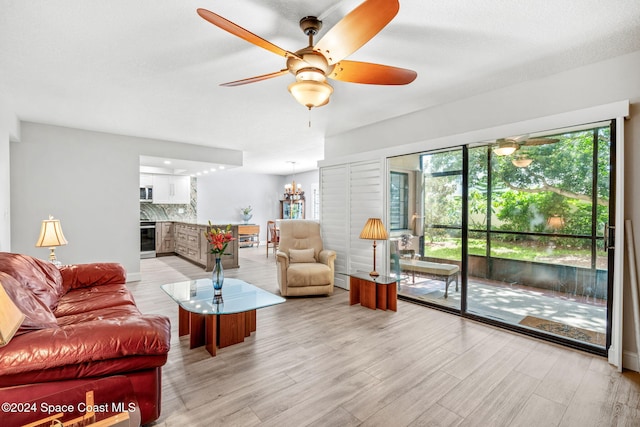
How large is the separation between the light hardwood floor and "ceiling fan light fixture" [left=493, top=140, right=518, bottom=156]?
1.91 metres

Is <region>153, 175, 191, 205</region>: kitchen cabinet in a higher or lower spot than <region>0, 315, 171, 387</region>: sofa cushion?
higher

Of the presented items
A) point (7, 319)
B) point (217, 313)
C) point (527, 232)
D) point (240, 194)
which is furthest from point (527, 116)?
point (240, 194)

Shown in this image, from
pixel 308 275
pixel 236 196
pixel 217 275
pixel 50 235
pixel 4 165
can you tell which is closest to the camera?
pixel 217 275

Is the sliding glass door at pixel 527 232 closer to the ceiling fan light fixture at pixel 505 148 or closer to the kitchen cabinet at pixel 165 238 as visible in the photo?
the ceiling fan light fixture at pixel 505 148

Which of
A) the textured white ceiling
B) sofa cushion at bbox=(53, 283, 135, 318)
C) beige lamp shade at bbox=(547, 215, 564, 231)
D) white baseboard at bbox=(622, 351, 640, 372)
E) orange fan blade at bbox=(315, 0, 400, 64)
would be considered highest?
the textured white ceiling

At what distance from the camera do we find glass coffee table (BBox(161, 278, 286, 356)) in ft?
8.27

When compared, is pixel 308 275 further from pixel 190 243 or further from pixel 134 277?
pixel 190 243

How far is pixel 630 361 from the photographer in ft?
7.88

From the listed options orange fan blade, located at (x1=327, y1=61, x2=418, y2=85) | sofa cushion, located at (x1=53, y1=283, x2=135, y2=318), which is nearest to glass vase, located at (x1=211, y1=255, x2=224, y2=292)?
sofa cushion, located at (x1=53, y1=283, x2=135, y2=318)

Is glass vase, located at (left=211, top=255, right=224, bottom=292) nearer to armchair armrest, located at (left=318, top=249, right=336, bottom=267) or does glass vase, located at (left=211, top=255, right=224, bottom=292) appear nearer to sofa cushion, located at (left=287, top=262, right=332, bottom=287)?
sofa cushion, located at (left=287, top=262, right=332, bottom=287)

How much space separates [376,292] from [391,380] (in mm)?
1589

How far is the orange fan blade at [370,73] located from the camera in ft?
6.28

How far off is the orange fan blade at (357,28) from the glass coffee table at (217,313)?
6.57ft

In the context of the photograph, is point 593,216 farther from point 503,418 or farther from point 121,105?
point 121,105
